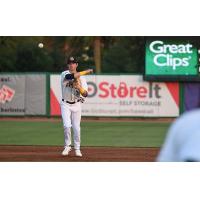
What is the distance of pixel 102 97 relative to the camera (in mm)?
28703

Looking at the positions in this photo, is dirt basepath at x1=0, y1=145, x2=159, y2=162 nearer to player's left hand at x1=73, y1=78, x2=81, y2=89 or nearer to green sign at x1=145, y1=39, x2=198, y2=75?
player's left hand at x1=73, y1=78, x2=81, y2=89

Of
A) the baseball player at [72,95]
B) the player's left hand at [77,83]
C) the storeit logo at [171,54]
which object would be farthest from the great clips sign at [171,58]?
the player's left hand at [77,83]

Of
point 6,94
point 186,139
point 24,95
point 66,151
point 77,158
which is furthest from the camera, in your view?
point 6,94

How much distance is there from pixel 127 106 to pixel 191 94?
8.46ft

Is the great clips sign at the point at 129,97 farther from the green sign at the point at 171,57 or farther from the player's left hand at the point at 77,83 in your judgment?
the player's left hand at the point at 77,83

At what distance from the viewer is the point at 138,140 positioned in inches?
689

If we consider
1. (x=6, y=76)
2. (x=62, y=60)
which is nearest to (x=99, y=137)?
(x=6, y=76)

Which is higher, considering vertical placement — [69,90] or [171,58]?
[171,58]

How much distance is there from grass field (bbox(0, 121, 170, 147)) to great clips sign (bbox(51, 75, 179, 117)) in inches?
185

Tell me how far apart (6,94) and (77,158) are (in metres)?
17.7

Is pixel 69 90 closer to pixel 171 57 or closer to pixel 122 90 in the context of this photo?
pixel 171 57

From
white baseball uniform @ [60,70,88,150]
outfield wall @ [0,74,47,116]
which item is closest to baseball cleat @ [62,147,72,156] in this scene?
white baseball uniform @ [60,70,88,150]

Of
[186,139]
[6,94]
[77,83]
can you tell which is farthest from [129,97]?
[186,139]

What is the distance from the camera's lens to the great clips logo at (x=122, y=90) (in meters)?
28.3
